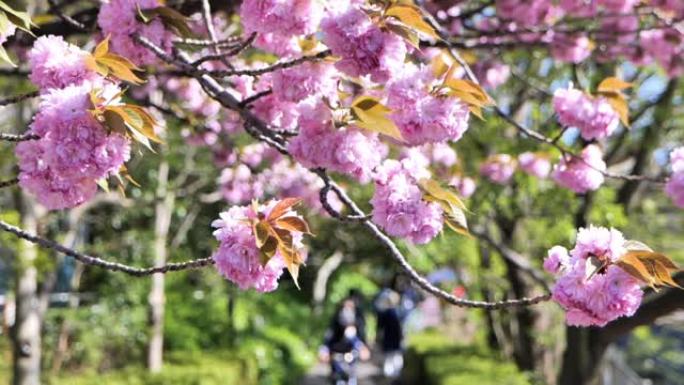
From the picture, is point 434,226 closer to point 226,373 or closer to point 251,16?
point 251,16

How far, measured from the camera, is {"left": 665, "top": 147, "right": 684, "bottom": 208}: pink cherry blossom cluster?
10.2 ft

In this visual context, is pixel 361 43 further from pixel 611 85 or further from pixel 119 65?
pixel 611 85

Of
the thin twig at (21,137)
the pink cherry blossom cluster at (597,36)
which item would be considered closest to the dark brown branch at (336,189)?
the thin twig at (21,137)

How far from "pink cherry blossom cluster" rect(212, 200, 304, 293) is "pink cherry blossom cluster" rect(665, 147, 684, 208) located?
1733mm

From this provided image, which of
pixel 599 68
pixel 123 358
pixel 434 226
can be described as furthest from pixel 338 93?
pixel 123 358

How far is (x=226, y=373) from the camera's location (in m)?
9.43

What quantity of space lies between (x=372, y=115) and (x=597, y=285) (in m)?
0.64

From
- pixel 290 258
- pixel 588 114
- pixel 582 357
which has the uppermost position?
pixel 588 114

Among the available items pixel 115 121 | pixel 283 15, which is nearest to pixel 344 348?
pixel 283 15

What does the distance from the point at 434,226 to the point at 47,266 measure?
4.28 metres

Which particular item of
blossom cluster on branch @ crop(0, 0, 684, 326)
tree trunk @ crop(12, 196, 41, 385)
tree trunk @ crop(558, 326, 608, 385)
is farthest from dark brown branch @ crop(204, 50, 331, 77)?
tree trunk @ crop(12, 196, 41, 385)

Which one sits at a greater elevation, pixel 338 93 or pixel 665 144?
pixel 665 144

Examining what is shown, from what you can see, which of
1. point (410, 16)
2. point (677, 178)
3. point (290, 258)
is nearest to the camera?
point (290, 258)

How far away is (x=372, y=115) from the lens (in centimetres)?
206
